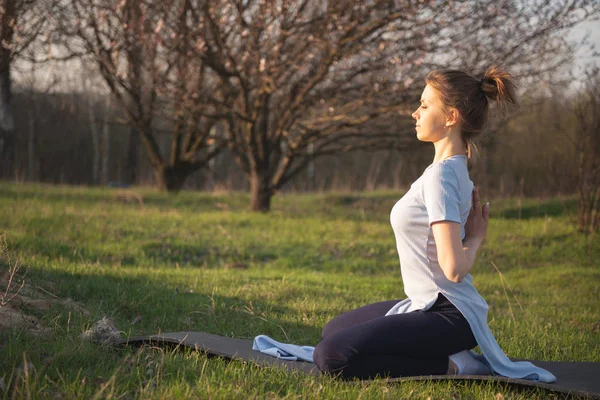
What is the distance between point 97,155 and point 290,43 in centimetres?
1680

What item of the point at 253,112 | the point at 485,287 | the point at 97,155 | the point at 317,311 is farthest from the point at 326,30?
the point at 97,155

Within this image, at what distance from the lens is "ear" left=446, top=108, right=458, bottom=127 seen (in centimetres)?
346

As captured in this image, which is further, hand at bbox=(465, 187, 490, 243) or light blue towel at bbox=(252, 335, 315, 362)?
light blue towel at bbox=(252, 335, 315, 362)

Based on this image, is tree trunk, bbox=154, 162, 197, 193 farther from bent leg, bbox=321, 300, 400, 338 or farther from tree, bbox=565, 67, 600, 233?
bent leg, bbox=321, 300, 400, 338

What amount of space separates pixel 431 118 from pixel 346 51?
26.3 ft

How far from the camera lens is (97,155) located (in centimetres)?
2703

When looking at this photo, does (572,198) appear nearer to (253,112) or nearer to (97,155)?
(253,112)

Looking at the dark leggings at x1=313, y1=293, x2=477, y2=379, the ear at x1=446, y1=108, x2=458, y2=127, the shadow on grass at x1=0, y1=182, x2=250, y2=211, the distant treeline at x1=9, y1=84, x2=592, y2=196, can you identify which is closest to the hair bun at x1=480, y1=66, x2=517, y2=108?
the ear at x1=446, y1=108, x2=458, y2=127

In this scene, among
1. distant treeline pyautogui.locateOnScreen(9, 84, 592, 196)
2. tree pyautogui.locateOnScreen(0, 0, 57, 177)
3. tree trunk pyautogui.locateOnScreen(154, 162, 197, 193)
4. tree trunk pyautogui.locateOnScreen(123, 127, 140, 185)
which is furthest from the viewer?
tree trunk pyautogui.locateOnScreen(123, 127, 140, 185)

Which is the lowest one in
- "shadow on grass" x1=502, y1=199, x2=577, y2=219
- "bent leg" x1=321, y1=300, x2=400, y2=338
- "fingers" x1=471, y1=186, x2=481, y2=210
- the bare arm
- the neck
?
"bent leg" x1=321, y1=300, x2=400, y2=338

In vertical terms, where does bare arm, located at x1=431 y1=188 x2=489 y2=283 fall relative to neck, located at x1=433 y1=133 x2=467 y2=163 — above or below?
below

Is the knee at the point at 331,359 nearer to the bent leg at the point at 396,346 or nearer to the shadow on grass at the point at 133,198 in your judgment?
the bent leg at the point at 396,346

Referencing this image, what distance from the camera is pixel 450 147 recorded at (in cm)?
352

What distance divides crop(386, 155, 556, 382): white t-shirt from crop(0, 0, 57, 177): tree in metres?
6.21
